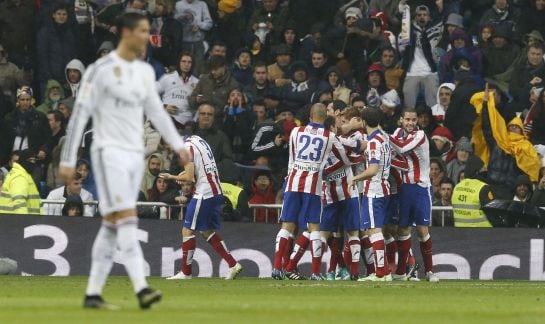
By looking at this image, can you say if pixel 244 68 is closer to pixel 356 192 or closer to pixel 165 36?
pixel 165 36

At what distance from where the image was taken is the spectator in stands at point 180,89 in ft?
89.7

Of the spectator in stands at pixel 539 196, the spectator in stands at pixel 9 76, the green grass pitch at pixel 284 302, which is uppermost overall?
the spectator in stands at pixel 9 76

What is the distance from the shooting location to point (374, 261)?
68.4 ft

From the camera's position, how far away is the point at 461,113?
26875 mm

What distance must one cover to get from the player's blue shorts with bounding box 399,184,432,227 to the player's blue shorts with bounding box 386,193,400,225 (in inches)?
12.3

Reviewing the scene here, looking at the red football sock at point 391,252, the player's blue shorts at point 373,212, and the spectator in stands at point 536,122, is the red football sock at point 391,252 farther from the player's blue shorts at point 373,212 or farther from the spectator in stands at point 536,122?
the spectator in stands at point 536,122

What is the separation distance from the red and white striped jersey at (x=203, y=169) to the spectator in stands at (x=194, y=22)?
8.47 metres

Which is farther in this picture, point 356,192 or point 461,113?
point 461,113

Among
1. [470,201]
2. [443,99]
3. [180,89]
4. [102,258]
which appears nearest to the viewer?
[102,258]

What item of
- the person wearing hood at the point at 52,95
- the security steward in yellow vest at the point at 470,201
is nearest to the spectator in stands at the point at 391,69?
the security steward in yellow vest at the point at 470,201

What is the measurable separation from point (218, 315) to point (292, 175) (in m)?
8.78

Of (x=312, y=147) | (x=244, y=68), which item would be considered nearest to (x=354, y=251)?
(x=312, y=147)

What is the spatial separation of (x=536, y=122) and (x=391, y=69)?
331cm

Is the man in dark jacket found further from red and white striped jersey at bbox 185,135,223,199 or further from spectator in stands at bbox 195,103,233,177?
red and white striped jersey at bbox 185,135,223,199
